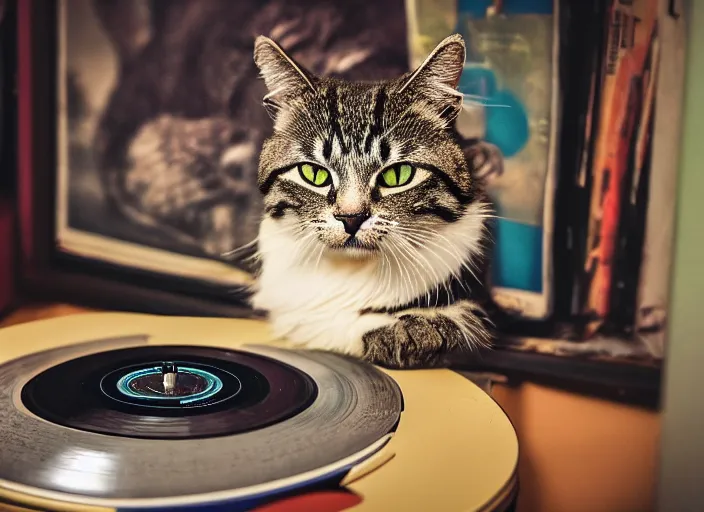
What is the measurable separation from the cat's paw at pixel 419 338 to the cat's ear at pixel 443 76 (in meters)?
0.29

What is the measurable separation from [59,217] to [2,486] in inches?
32.3

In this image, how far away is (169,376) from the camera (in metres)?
0.88

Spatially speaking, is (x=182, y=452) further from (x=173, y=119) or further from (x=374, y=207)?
(x=173, y=119)

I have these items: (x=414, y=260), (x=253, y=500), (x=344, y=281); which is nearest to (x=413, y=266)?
(x=414, y=260)

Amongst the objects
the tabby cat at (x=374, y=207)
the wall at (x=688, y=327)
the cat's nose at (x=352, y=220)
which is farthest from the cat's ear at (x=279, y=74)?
the wall at (x=688, y=327)

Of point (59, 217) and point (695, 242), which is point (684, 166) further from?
point (59, 217)

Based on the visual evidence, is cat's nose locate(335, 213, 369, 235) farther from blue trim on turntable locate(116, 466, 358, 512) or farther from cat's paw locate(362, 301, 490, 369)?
blue trim on turntable locate(116, 466, 358, 512)

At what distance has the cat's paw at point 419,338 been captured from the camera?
3.18 feet

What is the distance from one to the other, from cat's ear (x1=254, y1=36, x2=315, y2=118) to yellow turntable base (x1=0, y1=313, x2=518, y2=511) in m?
0.38

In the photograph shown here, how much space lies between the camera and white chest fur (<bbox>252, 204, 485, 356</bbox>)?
1016 millimetres

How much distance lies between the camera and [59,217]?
1.35 metres

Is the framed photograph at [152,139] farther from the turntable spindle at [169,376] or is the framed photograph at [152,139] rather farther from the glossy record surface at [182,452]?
the glossy record surface at [182,452]

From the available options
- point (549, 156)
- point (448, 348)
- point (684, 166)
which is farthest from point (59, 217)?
point (684, 166)

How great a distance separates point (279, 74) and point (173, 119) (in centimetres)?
30
